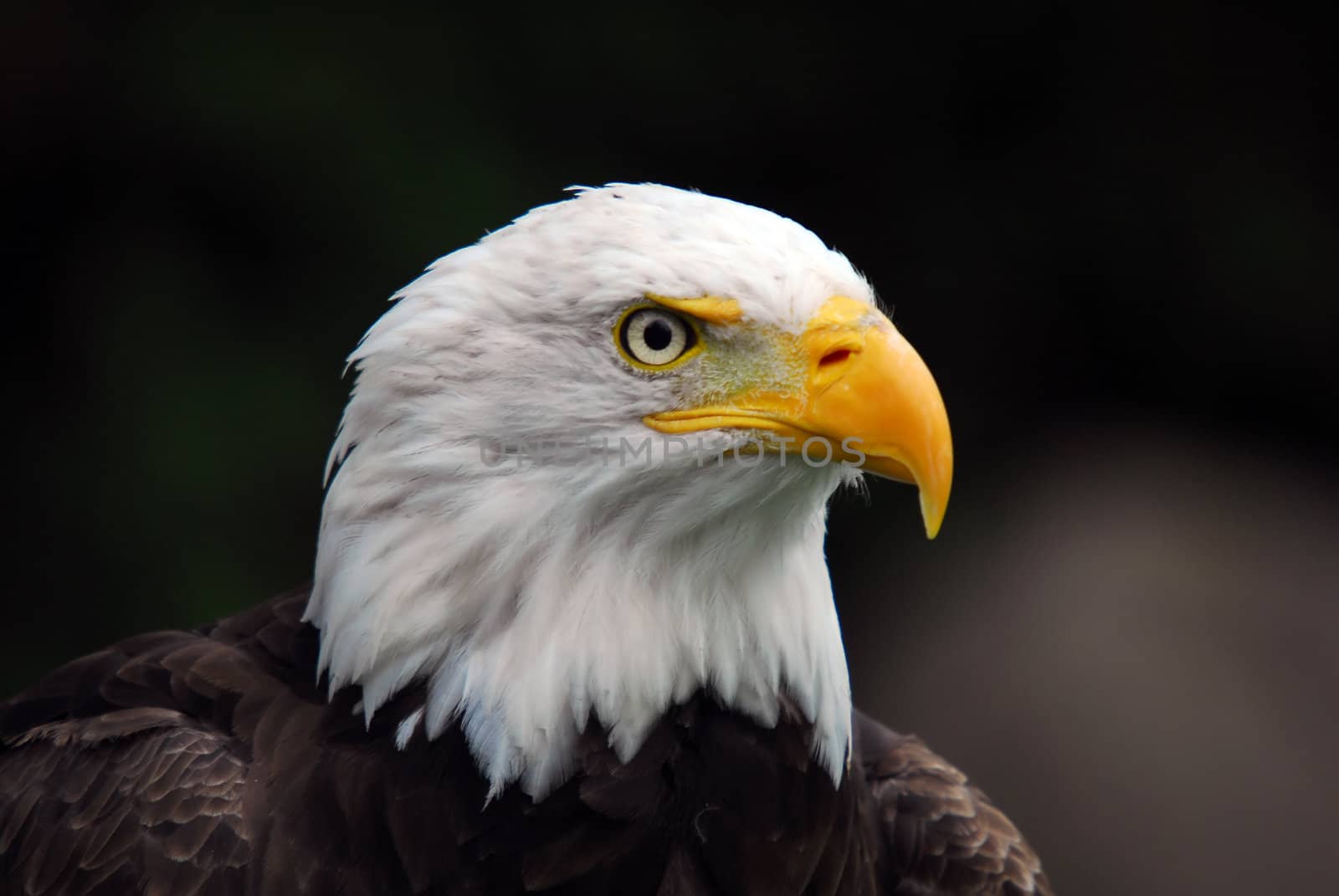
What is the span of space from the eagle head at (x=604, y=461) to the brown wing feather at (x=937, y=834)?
809 mm

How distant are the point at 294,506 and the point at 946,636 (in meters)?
2.49

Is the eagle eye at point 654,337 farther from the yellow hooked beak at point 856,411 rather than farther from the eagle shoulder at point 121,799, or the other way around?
the eagle shoulder at point 121,799

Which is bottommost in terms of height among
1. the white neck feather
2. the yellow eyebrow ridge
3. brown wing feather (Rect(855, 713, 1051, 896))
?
brown wing feather (Rect(855, 713, 1051, 896))

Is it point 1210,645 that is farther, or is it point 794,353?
point 1210,645

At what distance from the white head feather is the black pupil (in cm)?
5

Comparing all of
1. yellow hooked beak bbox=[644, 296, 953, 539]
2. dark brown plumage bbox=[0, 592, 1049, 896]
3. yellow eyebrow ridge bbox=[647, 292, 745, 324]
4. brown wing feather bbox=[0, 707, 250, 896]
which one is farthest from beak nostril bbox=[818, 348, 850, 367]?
brown wing feather bbox=[0, 707, 250, 896]

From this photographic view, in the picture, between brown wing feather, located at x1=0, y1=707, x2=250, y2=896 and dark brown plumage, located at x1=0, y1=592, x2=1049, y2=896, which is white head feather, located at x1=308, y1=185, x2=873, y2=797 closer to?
A: dark brown plumage, located at x1=0, y1=592, x2=1049, y2=896

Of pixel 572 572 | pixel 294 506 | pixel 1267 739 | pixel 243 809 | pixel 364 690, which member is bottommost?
pixel 1267 739

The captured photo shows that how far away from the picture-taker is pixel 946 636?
5375 millimetres

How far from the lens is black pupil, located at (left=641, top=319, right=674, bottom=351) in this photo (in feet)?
6.94

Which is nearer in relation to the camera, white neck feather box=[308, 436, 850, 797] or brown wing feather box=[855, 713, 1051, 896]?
white neck feather box=[308, 436, 850, 797]

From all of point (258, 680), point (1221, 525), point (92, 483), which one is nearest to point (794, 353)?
point (258, 680)

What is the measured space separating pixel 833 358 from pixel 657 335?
0.27 metres

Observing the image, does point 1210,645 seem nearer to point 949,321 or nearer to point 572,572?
point 949,321
